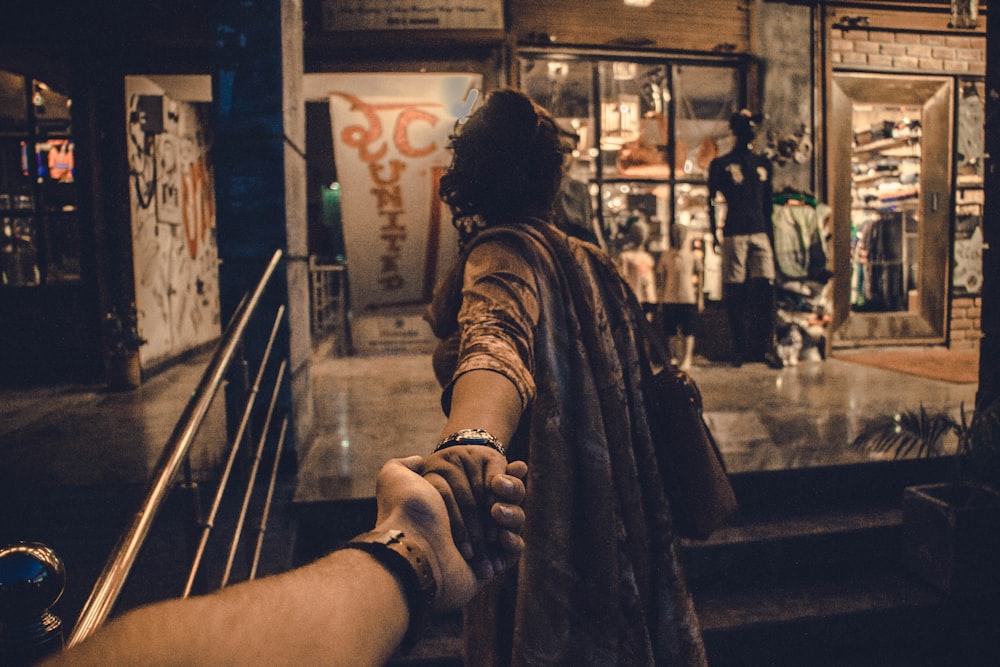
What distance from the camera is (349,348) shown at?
8.06m

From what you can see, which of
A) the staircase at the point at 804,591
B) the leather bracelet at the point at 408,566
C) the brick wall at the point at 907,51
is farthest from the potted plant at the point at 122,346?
the brick wall at the point at 907,51

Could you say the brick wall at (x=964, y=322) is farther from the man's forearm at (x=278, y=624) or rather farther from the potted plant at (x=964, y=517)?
the man's forearm at (x=278, y=624)

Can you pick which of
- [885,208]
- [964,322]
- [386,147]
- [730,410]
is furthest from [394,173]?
[964,322]

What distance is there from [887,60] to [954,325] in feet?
11.3

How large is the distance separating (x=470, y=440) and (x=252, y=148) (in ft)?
11.5

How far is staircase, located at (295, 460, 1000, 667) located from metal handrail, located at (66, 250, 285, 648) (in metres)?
1.06

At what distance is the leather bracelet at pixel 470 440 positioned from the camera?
887mm

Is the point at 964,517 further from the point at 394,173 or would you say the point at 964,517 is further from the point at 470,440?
the point at 394,173

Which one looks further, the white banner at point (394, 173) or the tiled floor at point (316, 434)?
the white banner at point (394, 173)

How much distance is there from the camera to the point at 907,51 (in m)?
8.17

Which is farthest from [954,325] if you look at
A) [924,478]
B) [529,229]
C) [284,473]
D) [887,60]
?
[529,229]

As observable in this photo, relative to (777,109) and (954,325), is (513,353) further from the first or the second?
(954,325)

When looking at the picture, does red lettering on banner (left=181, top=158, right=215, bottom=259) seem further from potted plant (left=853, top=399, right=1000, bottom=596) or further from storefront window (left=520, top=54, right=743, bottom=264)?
potted plant (left=853, top=399, right=1000, bottom=596)

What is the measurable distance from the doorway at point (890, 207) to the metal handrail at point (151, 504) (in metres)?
7.61
